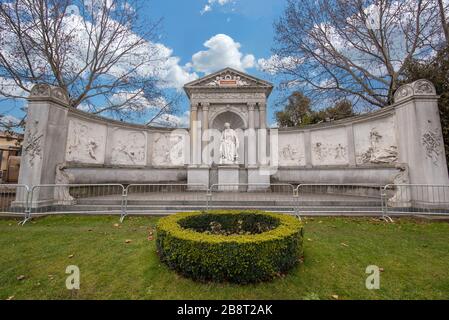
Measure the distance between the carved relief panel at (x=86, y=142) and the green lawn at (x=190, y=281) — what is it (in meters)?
4.04

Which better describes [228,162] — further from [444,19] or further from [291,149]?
[444,19]

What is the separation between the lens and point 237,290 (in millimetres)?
2977

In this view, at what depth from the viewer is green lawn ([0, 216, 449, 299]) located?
9.68 feet

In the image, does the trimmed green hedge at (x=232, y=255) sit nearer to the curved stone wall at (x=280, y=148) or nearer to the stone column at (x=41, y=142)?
the stone column at (x=41, y=142)

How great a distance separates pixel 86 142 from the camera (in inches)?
402

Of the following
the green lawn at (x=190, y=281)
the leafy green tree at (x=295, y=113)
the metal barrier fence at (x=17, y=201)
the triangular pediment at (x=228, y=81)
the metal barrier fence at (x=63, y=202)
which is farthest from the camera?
the leafy green tree at (x=295, y=113)

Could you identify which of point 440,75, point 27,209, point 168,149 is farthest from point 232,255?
point 440,75

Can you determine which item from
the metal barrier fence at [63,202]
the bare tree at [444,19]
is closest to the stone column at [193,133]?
the metal barrier fence at [63,202]

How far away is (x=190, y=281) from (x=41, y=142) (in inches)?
311

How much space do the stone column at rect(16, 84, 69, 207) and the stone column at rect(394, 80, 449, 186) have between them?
43.1 ft

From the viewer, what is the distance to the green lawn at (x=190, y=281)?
2.95 metres
